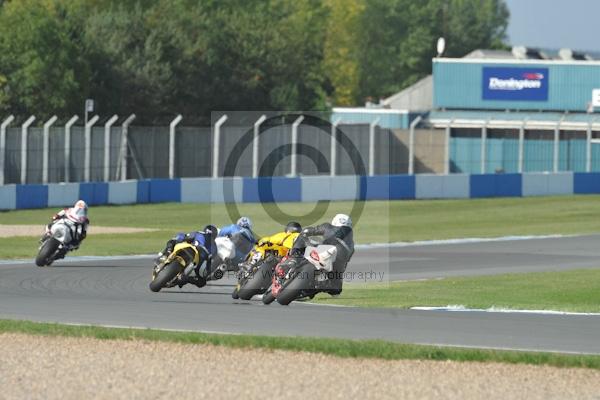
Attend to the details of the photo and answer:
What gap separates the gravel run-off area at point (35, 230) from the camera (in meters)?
31.4

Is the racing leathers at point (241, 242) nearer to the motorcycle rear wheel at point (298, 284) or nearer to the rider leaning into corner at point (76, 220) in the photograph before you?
the motorcycle rear wheel at point (298, 284)

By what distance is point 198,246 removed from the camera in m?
19.6

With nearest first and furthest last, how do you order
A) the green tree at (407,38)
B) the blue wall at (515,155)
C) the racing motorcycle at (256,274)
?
the racing motorcycle at (256,274), the blue wall at (515,155), the green tree at (407,38)

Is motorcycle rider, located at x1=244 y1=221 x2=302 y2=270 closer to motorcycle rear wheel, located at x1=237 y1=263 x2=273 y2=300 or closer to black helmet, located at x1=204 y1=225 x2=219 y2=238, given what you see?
motorcycle rear wheel, located at x1=237 y1=263 x2=273 y2=300

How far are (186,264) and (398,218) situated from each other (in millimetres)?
20281

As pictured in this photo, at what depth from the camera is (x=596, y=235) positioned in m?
34.6

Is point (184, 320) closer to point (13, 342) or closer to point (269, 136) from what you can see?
point (13, 342)

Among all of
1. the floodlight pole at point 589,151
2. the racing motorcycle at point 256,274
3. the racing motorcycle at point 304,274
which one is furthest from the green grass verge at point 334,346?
the floodlight pole at point 589,151

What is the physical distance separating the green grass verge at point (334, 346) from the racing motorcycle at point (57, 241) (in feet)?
26.7

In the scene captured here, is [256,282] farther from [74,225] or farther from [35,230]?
[35,230]

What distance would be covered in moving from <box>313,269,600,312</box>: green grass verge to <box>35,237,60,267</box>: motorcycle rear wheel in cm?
519

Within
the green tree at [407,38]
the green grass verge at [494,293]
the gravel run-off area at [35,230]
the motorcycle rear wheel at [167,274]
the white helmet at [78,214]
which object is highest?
the green tree at [407,38]

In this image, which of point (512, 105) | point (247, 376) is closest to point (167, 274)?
point (247, 376)

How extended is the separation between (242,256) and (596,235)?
1691 centimetres
